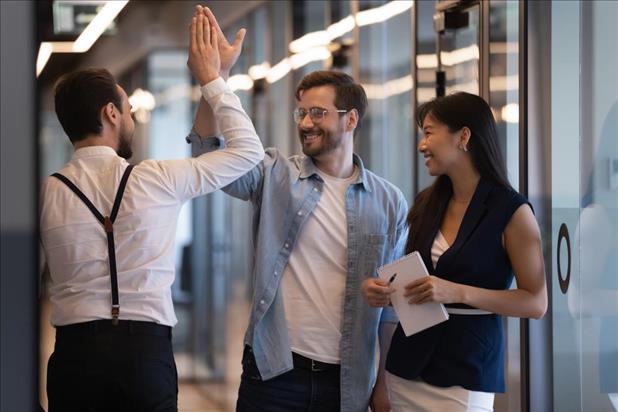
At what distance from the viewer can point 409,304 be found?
9.58ft

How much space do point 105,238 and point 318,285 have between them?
81 centimetres

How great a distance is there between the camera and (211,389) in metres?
7.33

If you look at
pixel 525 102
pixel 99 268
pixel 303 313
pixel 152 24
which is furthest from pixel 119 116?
pixel 152 24

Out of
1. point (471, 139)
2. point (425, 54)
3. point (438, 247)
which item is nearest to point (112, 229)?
point (438, 247)

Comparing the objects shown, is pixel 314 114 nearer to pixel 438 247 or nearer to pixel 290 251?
pixel 290 251

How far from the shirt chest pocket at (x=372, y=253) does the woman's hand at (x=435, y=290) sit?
1.00 ft

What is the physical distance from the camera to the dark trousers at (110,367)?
254 cm

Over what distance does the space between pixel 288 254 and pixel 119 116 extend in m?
0.74

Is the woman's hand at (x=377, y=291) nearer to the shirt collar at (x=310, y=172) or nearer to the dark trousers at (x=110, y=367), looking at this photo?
the shirt collar at (x=310, y=172)

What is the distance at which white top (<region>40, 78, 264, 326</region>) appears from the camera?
2529mm

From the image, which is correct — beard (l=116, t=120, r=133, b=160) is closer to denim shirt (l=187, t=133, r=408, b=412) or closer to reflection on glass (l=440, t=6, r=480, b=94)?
denim shirt (l=187, t=133, r=408, b=412)

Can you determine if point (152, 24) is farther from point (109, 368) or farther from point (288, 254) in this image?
point (109, 368)

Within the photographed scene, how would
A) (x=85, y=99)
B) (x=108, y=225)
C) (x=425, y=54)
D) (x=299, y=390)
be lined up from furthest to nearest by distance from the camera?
1. (x=425, y=54)
2. (x=299, y=390)
3. (x=85, y=99)
4. (x=108, y=225)

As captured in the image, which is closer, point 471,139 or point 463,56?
point 471,139
